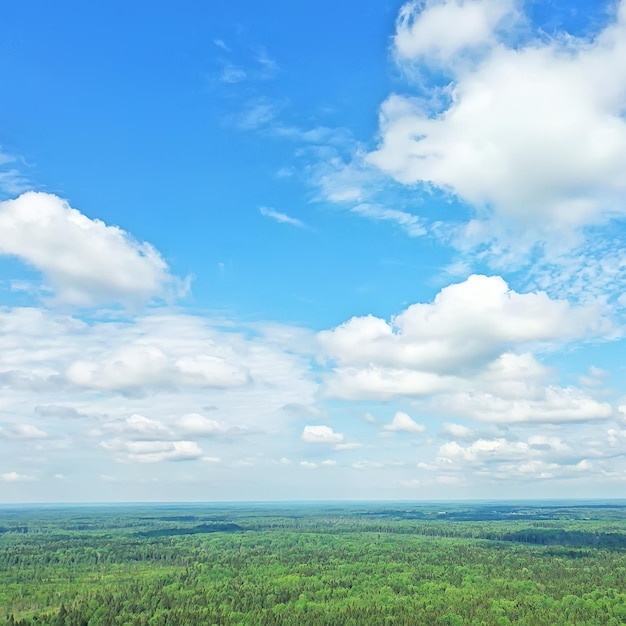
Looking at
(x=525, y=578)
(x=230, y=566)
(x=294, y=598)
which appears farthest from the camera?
(x=230, y=566)

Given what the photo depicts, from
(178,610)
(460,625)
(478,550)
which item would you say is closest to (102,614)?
(178,610)

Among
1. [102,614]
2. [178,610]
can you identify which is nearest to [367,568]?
[178,610]

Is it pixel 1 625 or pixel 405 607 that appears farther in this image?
pixel 405 607

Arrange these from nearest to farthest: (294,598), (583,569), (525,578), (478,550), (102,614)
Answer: (102,614) < (294,598) < (525,578) < (583,569) < (478,550)

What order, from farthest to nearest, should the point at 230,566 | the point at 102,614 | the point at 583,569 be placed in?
the point at 230,566
the point at 583,569
the point at 102,614

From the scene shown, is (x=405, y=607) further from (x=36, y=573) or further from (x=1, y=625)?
(x=36, y=573)

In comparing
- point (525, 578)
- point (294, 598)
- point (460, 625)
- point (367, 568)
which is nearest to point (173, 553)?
point (367, 568)

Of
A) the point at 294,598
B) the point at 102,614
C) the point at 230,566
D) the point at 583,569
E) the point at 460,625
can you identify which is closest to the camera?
the point at 460,625

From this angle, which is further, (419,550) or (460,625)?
(419,550)

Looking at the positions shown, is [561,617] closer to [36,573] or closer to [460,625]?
[460,625]
